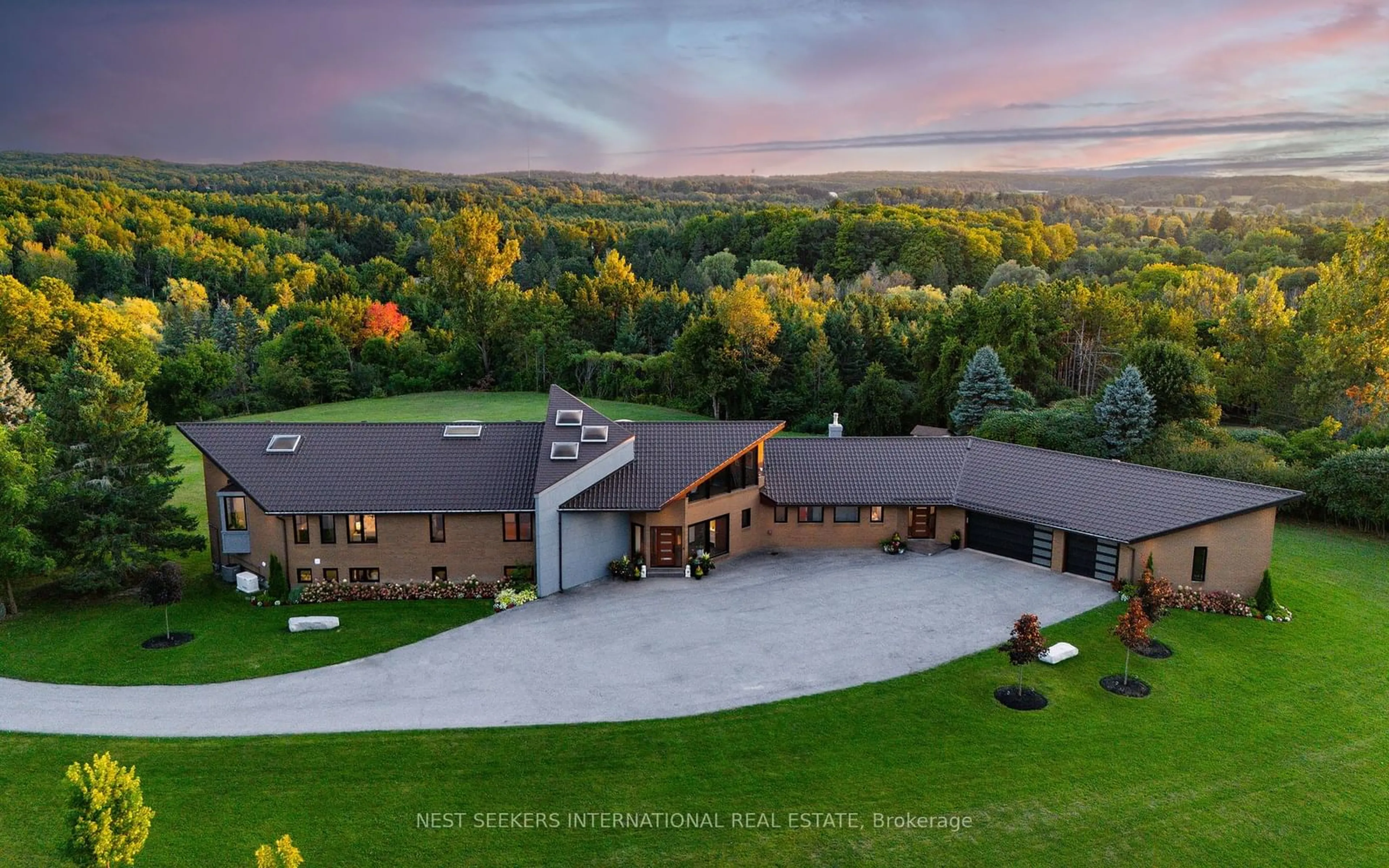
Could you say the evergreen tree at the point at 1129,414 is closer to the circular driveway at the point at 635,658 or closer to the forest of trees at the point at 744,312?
the forest of trees at the point at 744,312

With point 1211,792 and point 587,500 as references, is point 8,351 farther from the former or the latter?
point 1211,792

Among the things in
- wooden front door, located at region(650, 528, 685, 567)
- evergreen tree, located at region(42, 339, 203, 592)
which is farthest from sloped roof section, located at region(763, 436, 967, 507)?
evergreen tree, located at region(42, 339, 203, 592)

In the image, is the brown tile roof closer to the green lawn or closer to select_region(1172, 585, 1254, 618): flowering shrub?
select_region(1172, 585, 1254, 618): flowering shrub

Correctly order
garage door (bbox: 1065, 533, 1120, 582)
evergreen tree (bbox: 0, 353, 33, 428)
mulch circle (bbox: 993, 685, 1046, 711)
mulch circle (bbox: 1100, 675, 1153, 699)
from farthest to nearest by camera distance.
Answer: evergreen tree (bbox: 0, 353, 33, 428), garage door (bbox: 1065, 533, 1120, 582), mulch circle (bbox: 1100, 675, 1153, 699), mulch circle (bbox: 993, 685, 1046, 711)

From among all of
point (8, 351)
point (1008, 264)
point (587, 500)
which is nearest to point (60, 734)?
point (587, 500)

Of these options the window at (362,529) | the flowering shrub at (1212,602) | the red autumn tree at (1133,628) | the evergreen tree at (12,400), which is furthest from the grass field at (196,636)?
the flowering shrub at (1212,602)

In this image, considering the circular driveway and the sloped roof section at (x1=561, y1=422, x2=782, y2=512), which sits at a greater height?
the sloped roof section at (x1=561, y1=422, x2=782, y2=512)
